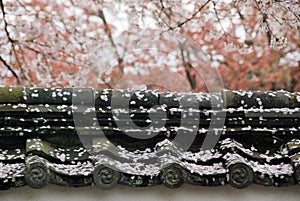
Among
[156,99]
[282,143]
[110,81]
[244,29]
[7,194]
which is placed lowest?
[7,194]

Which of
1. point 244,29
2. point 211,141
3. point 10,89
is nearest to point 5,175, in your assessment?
point 10,89

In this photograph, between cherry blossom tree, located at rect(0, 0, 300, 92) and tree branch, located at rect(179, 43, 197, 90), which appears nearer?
cherry blossom tree, located at rect(0, 0, 300, 92)

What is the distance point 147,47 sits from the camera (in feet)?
35.4

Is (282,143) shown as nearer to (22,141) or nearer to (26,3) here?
(22,141)

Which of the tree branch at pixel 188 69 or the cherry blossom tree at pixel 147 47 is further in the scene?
the tree branch at pixel 188 69

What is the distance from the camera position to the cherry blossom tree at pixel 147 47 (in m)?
7.15

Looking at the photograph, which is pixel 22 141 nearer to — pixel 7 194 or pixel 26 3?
pixel 7 194

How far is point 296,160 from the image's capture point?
275 cm

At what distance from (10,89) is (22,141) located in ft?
1.05

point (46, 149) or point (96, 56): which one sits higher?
point (96, 56)

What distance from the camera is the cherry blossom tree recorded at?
7.15m

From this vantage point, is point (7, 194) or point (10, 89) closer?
point (7, 194)

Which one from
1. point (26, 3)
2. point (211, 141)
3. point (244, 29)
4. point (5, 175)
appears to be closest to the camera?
Answer: point (5, 175)

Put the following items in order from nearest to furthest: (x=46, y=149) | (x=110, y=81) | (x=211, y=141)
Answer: (x=46, y=149) → (x=211, y=141) → (x=110, y=81)
